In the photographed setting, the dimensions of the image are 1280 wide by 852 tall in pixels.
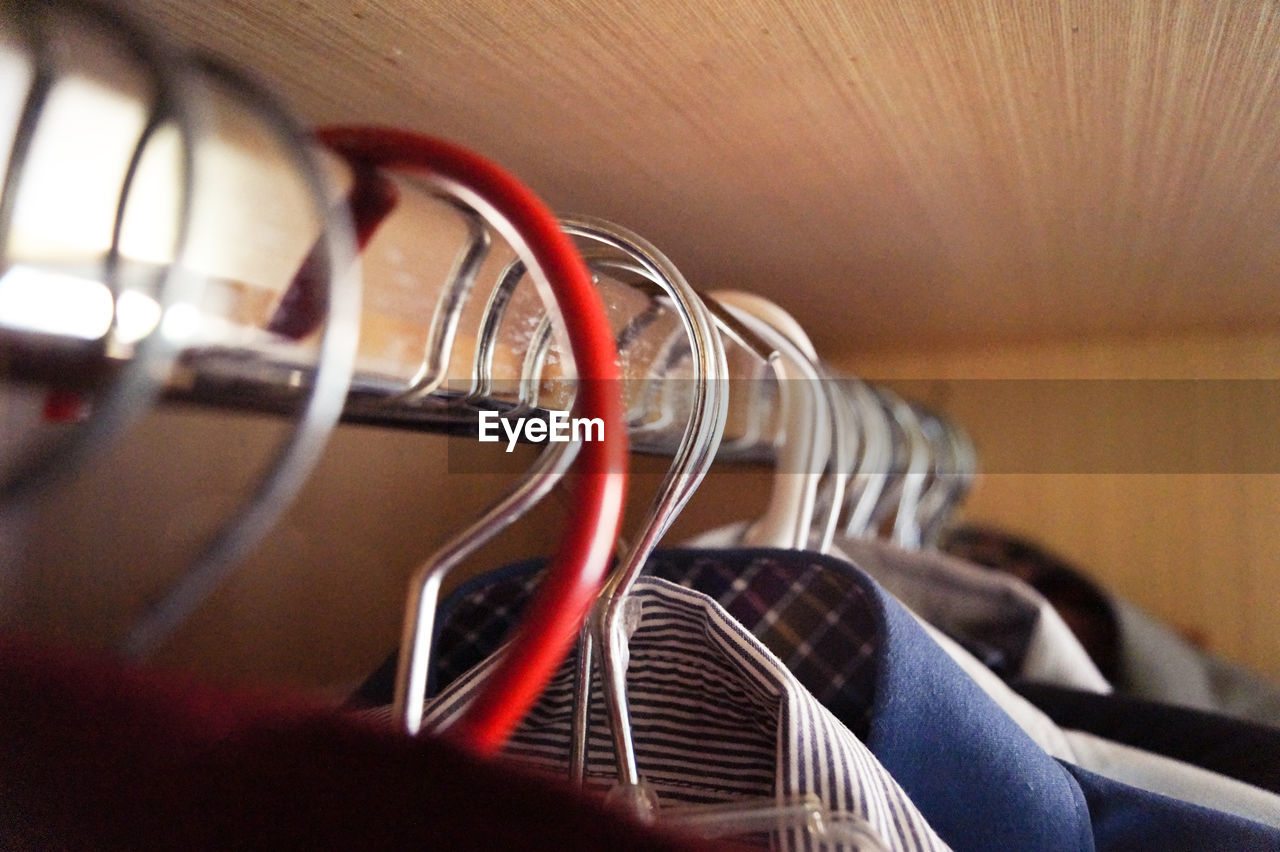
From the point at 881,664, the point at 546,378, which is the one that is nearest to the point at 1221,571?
the point at 881,664

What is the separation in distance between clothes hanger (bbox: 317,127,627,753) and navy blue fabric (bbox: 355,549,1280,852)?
145 millimetres

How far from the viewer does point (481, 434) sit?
0.30m

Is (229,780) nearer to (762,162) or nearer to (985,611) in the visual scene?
(762,162)

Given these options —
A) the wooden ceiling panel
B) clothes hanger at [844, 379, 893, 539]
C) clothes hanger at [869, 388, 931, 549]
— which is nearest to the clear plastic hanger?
the wooden ceiling panel

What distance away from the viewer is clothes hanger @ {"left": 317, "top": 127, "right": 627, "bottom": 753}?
18cm

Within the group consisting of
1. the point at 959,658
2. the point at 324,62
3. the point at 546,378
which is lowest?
the point at 959,658

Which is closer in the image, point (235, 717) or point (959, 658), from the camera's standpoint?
point (235, 717)

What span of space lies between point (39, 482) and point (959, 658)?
1.39 ft

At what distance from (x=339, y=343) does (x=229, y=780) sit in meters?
0.11

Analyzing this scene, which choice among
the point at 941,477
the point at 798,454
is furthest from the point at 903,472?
the point at 798,454

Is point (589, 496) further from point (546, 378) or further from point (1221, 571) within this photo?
point (1221, 571)

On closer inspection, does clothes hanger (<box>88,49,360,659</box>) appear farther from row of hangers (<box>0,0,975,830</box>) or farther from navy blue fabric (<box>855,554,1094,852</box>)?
navy blue fabric (<box>855,554,1094,852</box>)

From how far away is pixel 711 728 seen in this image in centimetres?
27

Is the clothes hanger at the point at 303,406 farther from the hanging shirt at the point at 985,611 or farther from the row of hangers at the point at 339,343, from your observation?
the hanging shirt at the point at 985,611
